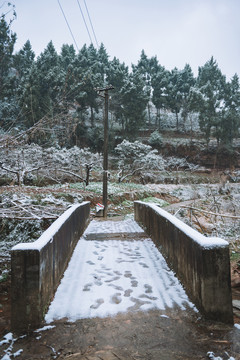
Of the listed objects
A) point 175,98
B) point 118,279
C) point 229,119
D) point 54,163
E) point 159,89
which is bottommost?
point 118,279

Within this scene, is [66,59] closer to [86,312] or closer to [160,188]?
[160,188]

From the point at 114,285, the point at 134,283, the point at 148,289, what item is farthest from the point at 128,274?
the point at 148,289

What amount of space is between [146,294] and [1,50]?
4856 millimetres

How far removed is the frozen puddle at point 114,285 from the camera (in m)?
3.03

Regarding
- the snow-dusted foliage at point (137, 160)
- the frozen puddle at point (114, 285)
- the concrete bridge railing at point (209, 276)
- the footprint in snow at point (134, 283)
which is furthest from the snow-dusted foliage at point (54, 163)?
the concrete bridge railing at point (209, 276)

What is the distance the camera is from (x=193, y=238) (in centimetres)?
312

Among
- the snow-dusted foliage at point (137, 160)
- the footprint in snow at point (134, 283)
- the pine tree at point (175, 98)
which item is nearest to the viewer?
the footprint in snow at point (134, 283)

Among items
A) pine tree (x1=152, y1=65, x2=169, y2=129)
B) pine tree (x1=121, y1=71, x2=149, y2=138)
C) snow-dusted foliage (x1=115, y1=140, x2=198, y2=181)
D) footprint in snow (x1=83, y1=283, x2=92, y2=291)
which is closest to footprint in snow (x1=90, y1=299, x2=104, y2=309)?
footprint in snow (x1=83, y1=283, x2=92, y2=291)

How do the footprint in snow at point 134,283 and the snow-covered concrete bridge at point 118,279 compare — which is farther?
the footprint in snow at point 134,283

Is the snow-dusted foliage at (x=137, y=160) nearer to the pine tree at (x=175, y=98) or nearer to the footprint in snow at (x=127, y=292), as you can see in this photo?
the footprint in snow at (x=127, y=292)

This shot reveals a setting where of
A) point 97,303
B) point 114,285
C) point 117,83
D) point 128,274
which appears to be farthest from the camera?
point 117,83

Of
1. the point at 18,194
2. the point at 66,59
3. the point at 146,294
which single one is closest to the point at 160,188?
the point at 18,194

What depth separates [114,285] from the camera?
371 centimetres

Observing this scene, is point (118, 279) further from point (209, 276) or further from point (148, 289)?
point (209, 276)
